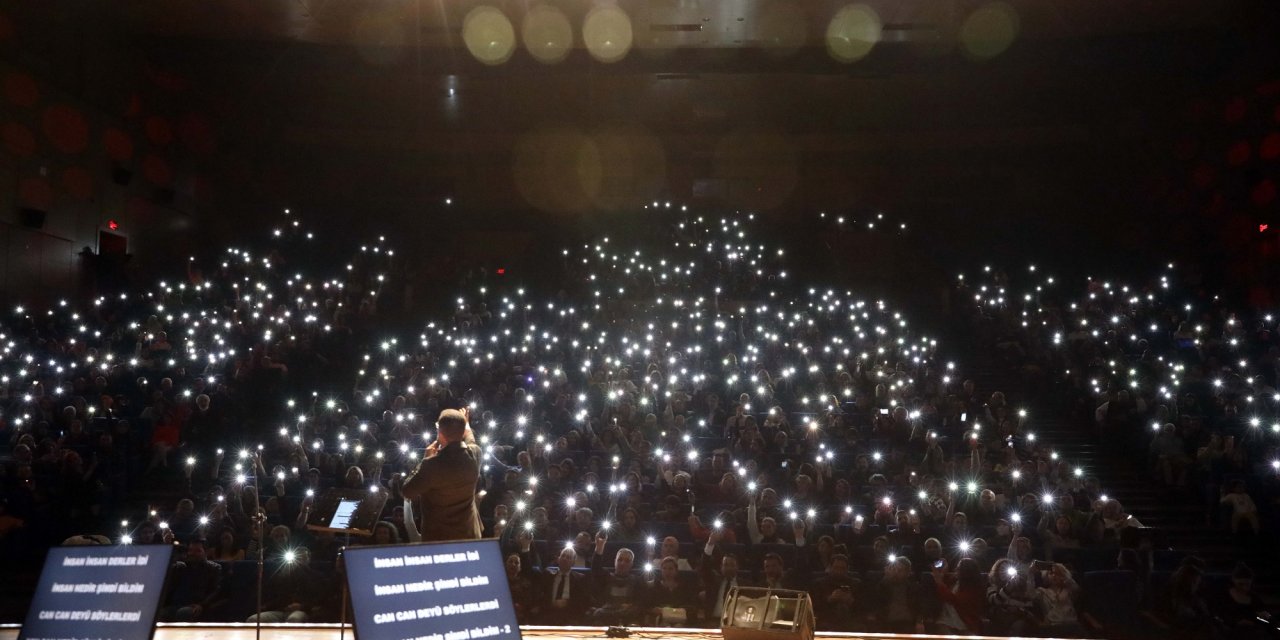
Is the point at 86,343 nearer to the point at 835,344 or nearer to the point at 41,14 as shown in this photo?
the point at 41,14

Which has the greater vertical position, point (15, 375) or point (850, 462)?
point (15, 375)

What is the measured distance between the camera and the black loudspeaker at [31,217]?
574 inches

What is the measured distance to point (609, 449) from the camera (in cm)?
988

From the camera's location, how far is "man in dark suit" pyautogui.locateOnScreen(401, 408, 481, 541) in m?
4.28

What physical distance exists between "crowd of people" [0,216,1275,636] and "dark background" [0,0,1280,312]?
11.5 ft

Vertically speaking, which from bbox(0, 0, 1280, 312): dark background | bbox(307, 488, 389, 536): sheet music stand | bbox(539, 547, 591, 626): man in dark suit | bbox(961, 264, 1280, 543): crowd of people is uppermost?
bbox(0, 0, 1280, 312): dark background

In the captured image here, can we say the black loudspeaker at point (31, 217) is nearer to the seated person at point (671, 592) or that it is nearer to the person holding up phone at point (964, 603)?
the seated person at point (671, 592)

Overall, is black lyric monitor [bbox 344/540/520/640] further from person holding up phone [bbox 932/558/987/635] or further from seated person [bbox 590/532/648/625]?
person holding up phone [bbox 932/558/987/635]

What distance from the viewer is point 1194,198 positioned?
56.0 ft

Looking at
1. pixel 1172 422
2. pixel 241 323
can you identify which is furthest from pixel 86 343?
pixel 1172 422

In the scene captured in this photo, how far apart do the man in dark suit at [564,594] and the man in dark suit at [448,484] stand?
7.85 ft

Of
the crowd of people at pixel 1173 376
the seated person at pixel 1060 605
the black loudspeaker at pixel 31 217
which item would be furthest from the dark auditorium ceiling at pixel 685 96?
the seated person at pixel 1060 605

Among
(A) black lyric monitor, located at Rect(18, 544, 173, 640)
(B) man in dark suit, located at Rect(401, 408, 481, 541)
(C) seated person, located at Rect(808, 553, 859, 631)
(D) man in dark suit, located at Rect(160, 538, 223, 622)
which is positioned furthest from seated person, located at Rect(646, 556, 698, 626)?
(A) black lyric monitor, located at Rect(18, 544, 173, 640)

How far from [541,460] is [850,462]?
362 centimetres
